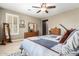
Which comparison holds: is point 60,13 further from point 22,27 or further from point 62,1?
point 22,27

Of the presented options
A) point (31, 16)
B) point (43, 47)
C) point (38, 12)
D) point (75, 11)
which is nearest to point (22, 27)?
point (31, 16)

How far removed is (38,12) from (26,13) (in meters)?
0.20

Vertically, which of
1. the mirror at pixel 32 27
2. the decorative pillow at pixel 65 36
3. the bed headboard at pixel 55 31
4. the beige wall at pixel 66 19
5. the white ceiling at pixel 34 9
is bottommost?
the decorative pillow at pixel 65 36

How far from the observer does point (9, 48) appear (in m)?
1.78

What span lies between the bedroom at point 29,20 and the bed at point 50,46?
0.05ft

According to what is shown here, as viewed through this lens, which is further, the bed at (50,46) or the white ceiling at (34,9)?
the white ceiling at (34,9)

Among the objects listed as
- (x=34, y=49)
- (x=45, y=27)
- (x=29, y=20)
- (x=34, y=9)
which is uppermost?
(x=34, y=9)

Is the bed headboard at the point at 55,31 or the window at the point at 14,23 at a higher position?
the window at the point at 14,23

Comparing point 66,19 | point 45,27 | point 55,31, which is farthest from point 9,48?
point 66,19

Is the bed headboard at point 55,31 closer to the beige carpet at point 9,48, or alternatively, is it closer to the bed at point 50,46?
the bed at point 50,46

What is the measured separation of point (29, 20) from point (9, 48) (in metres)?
0.56

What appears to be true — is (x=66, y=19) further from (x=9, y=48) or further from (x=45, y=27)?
(x=9, y=48)

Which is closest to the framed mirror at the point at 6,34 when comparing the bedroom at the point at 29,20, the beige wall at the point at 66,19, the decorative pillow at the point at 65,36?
the bedroom at the point at 29,20

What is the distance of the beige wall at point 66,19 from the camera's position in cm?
174
